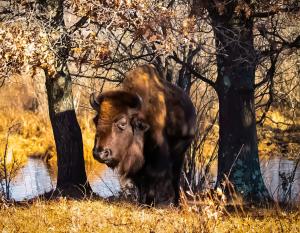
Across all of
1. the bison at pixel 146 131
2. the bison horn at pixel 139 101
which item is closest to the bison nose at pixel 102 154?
the bison at pixel 146 131

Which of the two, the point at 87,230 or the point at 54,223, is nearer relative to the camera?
the point at 87,230

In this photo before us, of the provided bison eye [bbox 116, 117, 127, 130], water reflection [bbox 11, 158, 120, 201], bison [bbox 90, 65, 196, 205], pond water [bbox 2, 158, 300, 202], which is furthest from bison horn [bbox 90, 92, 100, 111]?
pond water [bbox 2, 158, 300, 202]

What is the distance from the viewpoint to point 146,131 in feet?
28.9

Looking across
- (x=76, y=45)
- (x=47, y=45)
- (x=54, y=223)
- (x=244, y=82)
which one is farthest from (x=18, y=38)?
(x=244, y=82)

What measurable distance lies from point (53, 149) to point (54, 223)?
14.9 m

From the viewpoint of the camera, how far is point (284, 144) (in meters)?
22.8

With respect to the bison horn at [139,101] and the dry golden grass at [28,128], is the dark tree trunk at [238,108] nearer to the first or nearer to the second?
the bison horn at [139,101]

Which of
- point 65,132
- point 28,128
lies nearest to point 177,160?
point 65,132

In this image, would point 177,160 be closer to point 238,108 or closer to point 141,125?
point 141,125

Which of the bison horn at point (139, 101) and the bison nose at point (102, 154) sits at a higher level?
the bison horn at point (139, 101)

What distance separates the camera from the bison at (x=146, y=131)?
834cm

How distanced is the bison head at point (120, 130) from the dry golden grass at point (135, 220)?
2.30ft

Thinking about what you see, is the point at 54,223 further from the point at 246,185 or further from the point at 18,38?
the point at 246,185

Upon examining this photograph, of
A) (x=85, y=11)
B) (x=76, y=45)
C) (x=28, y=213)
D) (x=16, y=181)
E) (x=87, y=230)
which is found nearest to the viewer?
(x=87, y=230)
